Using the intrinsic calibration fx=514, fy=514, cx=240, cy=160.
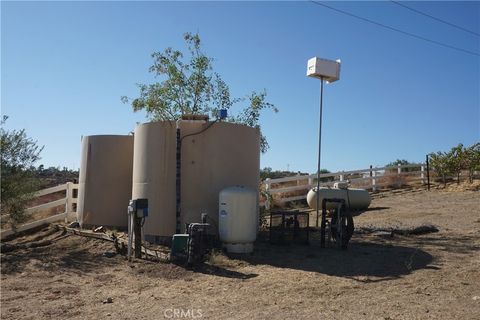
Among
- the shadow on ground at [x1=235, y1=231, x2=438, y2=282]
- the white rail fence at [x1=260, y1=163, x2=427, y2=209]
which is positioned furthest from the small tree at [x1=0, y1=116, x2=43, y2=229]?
the white rail fence at [x1=260, y1=163, x2=427, y2=209]

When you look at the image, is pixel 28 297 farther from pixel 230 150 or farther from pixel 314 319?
pixel 230 150

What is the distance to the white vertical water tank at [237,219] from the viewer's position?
9523 millimetres

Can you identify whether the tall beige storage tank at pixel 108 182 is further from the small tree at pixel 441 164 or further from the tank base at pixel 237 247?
the small tree at pixel 441 164

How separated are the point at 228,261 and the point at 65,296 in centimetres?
291

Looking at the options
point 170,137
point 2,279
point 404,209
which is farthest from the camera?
point 404,209

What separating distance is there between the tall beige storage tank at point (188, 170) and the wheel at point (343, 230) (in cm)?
212

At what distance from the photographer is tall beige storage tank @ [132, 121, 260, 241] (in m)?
10.4

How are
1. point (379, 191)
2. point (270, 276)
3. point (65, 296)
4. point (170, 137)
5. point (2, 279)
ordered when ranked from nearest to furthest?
point (65, 296)
point (270, 276)
point (2, 279)
point (170, 137)
point (379, 191)

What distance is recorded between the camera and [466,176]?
25.7m

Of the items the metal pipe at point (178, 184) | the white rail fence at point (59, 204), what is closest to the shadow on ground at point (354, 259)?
the metal pipe at point (178, 184)

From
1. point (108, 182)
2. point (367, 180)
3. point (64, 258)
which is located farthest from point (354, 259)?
point (367, 180)

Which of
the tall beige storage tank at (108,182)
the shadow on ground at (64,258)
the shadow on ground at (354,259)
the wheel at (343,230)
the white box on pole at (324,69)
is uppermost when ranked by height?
the white box on pole at (324,69)

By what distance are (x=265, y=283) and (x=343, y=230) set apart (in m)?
3.23

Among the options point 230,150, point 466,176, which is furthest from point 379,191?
point 230,150
